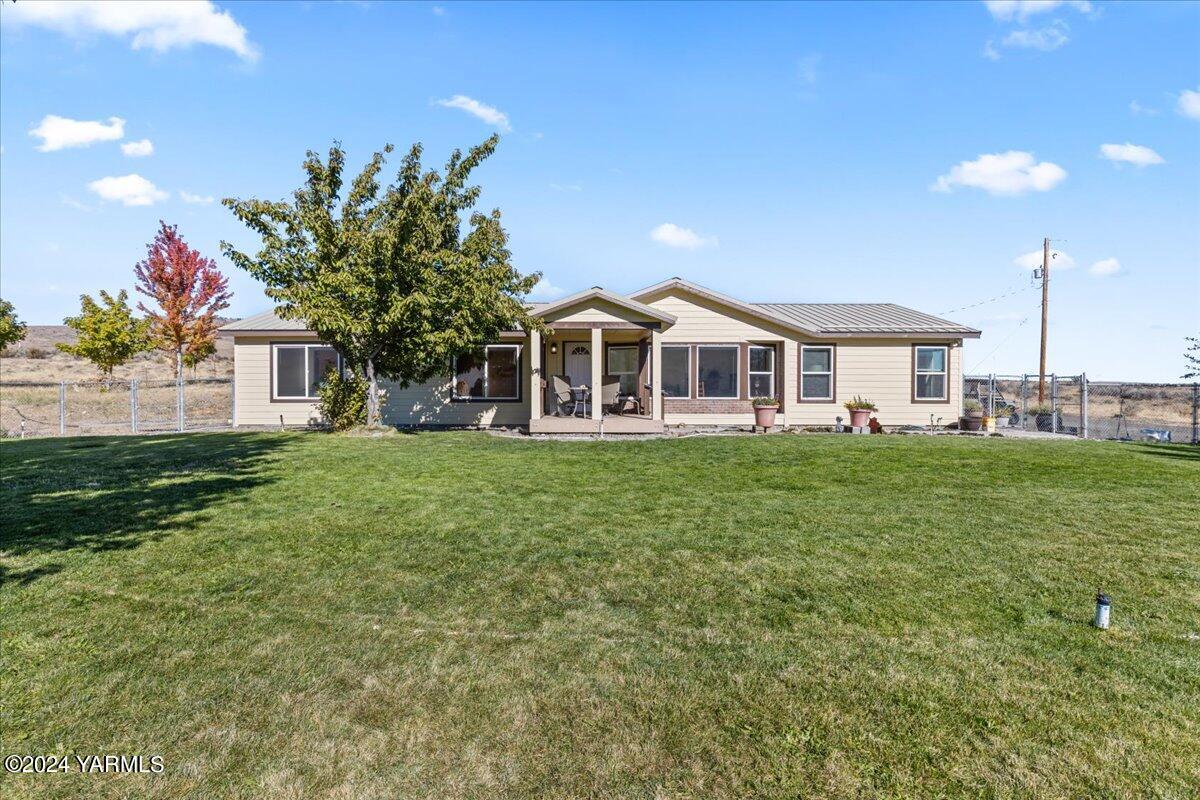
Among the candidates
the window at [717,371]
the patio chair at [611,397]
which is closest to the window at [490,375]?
the patio chair at [611,397]

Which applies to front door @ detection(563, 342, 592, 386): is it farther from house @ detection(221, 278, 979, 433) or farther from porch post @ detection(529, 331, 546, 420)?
porch post @ detection(529, 331, 546, 420)

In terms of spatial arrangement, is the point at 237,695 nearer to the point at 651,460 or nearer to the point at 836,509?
the point at 836,509

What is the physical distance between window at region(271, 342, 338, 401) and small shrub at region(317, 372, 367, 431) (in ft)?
6.31

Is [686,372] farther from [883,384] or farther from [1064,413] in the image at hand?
[1064,413]

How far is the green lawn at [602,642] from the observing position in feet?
8.89

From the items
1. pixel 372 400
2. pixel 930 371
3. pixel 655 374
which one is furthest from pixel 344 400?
pixel 930 371

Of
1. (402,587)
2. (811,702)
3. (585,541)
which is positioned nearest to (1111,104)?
(585,541)

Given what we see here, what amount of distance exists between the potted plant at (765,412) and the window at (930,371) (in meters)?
4.60

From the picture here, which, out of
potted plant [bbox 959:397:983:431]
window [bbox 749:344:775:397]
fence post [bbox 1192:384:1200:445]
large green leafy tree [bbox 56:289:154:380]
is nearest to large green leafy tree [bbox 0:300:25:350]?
large green leafy tree [bbox 56:289:154:380]

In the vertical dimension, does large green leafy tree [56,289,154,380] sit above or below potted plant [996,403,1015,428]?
above

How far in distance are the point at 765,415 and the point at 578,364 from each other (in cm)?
561

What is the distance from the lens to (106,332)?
89.5 ft

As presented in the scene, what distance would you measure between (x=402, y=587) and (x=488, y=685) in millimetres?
1775

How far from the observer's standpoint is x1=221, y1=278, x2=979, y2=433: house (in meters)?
17.4
